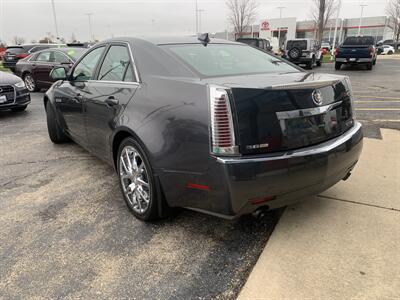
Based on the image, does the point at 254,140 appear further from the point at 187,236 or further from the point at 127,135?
the point at 127,135

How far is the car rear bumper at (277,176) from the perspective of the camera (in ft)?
8.01

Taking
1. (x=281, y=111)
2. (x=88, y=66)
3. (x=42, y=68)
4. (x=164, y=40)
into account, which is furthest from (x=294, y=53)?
(x=281, y=111)

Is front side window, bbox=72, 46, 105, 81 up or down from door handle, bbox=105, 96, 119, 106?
up

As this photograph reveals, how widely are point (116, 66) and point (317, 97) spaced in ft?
6.47

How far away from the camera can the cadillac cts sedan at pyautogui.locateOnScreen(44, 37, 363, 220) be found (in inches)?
96.9

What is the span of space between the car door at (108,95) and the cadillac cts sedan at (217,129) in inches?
0.6

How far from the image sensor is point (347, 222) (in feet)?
10.4

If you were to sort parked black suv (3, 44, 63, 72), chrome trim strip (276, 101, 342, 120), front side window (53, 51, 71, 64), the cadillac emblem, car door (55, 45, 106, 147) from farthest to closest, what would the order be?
parked black suv (3, 44, 63, 72), front side window (53, 51, 71, 64), car door (55, 45, 106, 147), the cadillac emblem, chrome trim strip (276, 101, 342, 120)

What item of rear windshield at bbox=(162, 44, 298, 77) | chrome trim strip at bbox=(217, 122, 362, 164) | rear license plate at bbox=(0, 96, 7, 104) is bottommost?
rear license plate at bbox=(0, 96, 7, 104)

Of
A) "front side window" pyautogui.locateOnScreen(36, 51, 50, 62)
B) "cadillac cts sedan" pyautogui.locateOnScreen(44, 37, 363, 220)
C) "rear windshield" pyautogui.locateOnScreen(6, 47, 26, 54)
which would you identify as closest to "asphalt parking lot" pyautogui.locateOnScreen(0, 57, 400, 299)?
"cadillac cts sedan" pyautogui.locateOnScreen(44, 37, 363, 220)

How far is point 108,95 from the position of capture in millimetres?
3564

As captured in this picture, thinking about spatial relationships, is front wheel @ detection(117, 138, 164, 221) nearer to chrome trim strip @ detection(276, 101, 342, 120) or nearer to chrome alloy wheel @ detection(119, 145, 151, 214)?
chrome alloy wheel @ detection(119, 145, 151, 214)

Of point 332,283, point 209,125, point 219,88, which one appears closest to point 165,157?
point 209,125

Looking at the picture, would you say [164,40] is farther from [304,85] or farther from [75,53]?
[75,53]
